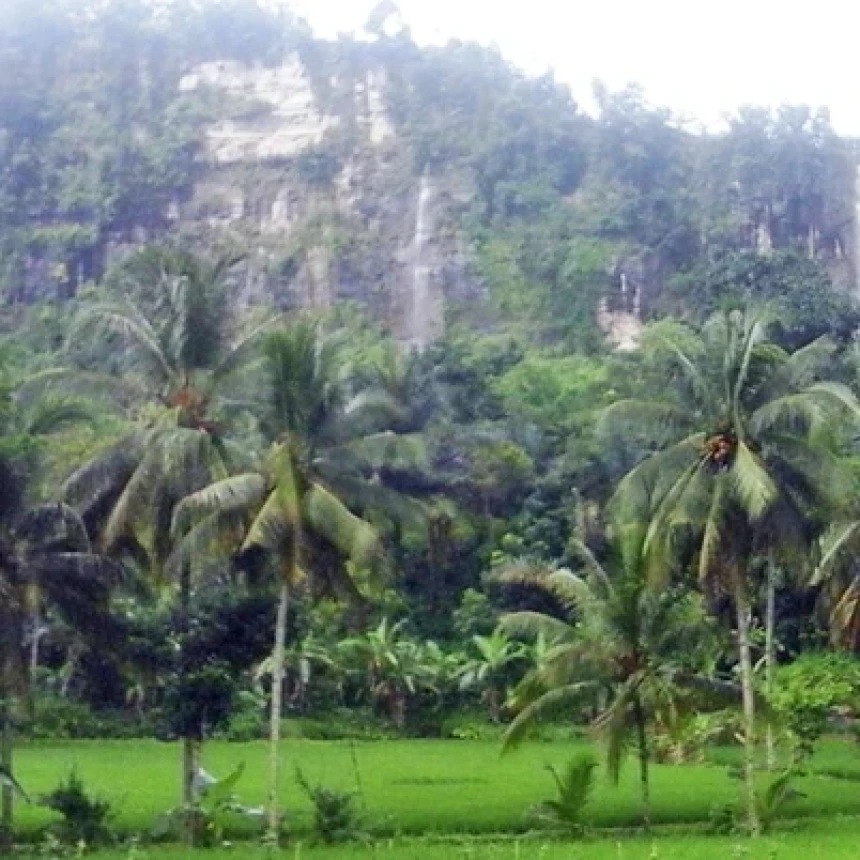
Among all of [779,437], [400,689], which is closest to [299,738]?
[400,689]

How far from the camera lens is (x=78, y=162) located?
7931 centimetres

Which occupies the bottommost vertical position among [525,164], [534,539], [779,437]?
[534,539]

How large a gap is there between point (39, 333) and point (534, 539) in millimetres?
25825

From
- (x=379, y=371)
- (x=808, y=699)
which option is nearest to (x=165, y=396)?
(x=808, y=699)

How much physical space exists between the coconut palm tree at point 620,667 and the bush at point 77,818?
5.81 m

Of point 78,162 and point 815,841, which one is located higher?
point 78,162

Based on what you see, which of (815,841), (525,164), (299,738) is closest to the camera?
(815,841)

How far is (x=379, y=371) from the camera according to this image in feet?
160

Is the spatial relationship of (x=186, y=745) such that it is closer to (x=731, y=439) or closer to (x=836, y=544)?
(x=731, y=439)

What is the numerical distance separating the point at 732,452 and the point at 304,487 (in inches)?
256

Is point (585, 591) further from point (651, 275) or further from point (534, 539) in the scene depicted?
point (651, 275)

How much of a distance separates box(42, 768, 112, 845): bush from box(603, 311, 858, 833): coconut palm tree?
8608mm

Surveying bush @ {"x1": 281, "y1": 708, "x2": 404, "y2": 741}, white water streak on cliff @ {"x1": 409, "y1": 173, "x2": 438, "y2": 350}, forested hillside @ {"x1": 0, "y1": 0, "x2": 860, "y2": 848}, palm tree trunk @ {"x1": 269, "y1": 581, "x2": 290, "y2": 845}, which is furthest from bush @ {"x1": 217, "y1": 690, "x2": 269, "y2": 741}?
white water streak on cliff @ {"x1": 409, "y1": 173, "x2": 438, "y2": 350}

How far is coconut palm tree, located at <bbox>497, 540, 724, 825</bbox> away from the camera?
2305 centimetres
